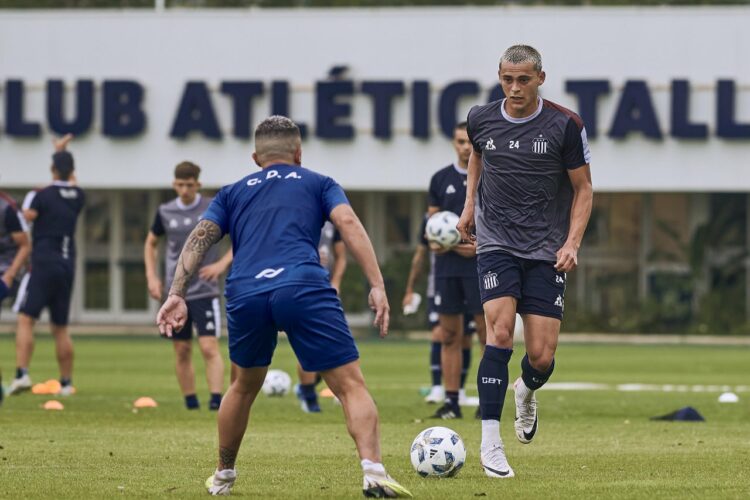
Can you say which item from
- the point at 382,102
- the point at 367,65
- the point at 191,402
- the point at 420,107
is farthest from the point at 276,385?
the point at 367,65

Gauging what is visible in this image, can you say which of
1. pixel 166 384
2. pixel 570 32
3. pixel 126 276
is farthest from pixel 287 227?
pixel 126 276

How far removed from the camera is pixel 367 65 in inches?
1486

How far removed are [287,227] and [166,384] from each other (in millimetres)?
12844

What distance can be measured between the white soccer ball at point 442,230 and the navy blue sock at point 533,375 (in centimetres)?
418

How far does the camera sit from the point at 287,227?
331 inches

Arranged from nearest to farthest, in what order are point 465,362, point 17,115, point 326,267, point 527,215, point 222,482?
point 222,482
point 527,215
point 326,267
point 465,362
point 17,115

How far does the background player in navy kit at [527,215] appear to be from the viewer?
10.1 meters

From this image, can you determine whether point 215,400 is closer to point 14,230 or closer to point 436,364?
point 14,230

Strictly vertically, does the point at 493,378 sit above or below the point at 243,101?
below

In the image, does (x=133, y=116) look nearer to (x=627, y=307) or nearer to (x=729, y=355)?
(x=627, y=307)

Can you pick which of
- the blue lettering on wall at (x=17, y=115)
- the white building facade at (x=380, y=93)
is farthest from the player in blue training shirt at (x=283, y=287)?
the blue lettering on wall at (x=17, y=115)

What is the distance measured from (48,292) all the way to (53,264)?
0.99 feet

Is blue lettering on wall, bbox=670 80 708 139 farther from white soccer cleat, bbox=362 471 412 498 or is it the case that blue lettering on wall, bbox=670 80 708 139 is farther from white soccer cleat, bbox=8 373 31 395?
white soccer cleat, bbox=362 471 412 498

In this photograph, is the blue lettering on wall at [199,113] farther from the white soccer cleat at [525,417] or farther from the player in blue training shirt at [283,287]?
the player in blue training shirt at [283,287]
